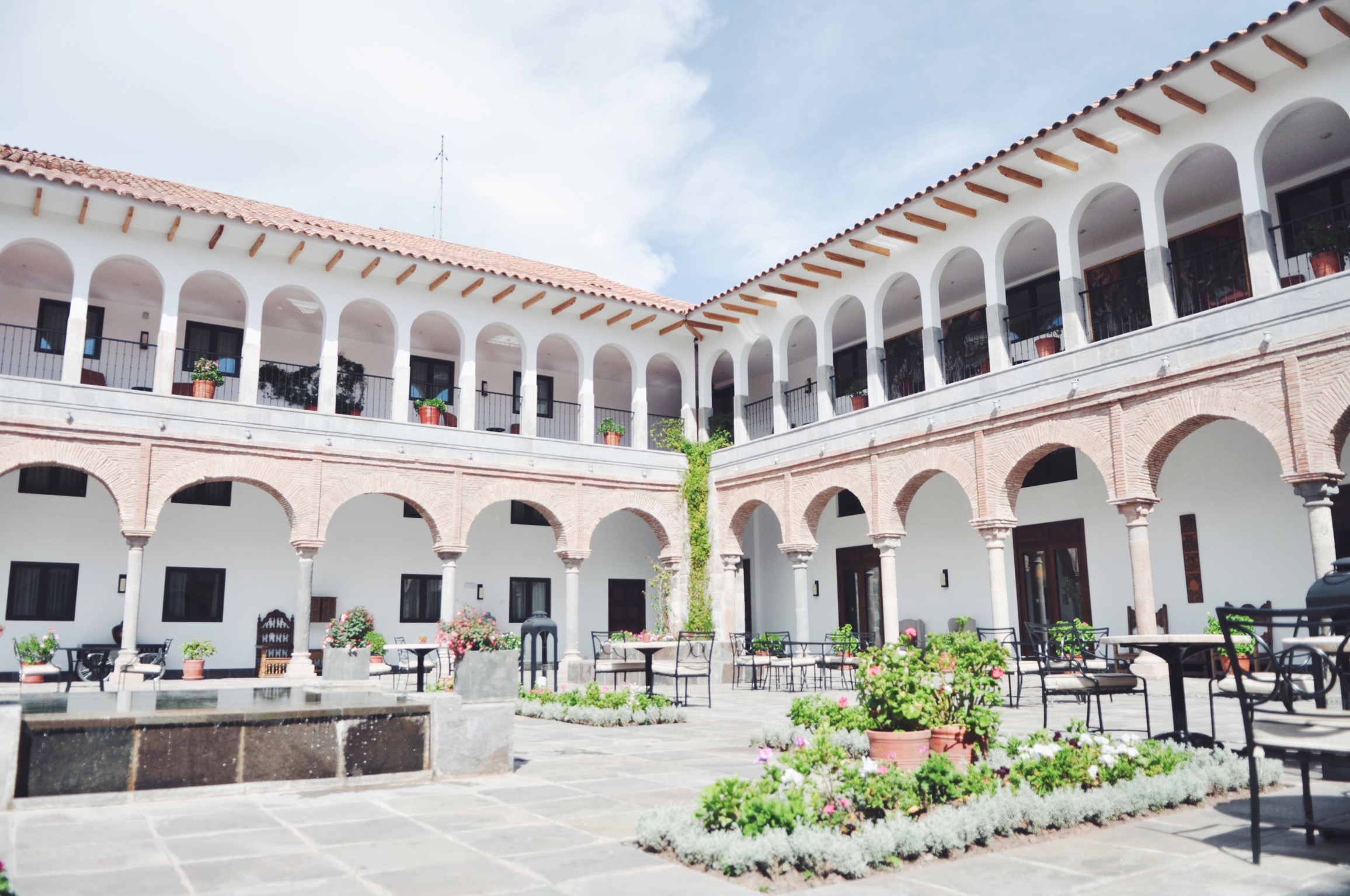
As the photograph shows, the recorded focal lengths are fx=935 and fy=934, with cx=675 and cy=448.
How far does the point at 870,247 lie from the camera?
15.9 m

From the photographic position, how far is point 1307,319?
423 inches

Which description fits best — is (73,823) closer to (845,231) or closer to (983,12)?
(983,12)

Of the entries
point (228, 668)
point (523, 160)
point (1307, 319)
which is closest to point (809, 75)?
point (523, 160)

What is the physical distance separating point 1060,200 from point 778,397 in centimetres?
675

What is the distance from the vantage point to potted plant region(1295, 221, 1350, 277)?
11.1m

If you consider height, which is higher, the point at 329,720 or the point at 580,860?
the point at 329,720

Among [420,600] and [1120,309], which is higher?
[1120,309]

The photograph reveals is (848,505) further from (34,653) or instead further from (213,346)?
(34,653)

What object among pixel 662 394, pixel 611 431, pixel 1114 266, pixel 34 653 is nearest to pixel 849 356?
pixel 662 394

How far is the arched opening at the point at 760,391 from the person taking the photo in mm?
21328

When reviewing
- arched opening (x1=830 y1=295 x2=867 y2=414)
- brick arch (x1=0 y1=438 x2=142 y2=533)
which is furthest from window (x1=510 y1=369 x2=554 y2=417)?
brick arch (x1=0 y1=438 x2=142 y2=533)

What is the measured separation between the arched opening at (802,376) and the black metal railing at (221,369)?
36.8 ft

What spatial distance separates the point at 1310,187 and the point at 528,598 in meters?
16.0

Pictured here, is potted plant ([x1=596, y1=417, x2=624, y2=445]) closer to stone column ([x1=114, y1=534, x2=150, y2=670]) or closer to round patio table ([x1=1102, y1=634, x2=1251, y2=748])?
stone column ([x1=114, y1=534, x2=150, y2=670])
